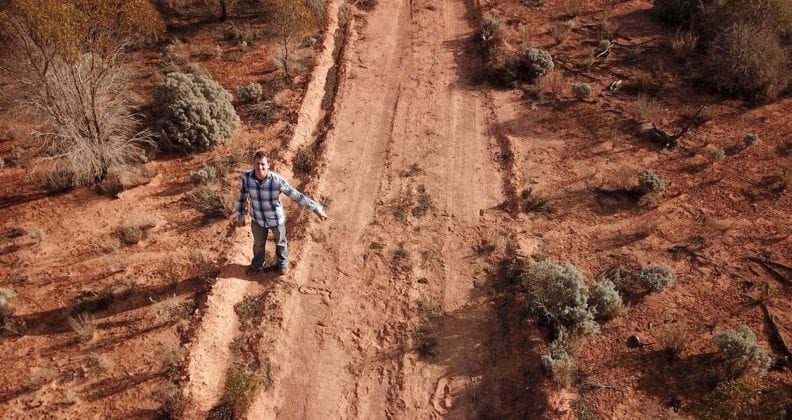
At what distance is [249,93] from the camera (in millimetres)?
11594

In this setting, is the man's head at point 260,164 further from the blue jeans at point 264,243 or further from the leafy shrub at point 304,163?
the leafy shrub at point 304,163

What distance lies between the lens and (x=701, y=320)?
23.5 feet

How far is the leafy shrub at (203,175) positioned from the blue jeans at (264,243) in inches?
99.8

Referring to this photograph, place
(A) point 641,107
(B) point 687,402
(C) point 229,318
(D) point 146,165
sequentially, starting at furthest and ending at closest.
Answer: (A) point 641,107 < (D) point 146,165 < (C) point 229,318 < (B) point 687,402

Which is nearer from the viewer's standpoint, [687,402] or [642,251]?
[687,402]

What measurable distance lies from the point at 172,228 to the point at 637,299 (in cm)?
831

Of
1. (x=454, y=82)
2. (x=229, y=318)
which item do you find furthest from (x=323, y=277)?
(x=454, y=82)

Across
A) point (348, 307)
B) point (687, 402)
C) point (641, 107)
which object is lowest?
point (687, 402)

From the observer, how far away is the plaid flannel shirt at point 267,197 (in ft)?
21.3

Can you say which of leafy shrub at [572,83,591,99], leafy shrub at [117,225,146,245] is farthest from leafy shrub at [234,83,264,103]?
leafy shrub at [572,83,591,99]

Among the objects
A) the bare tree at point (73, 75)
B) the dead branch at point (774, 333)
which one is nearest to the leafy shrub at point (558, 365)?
the dead branch at point (774, 333)

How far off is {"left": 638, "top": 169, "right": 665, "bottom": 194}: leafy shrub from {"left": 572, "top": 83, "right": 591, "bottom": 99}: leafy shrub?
11.1 ft

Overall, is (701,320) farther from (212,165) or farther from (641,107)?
(212,165)

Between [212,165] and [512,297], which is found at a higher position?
[212,165]
